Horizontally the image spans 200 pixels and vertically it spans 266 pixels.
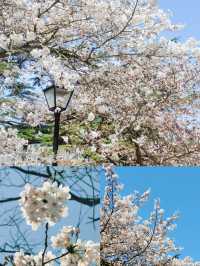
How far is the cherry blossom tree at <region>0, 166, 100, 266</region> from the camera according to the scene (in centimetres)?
279

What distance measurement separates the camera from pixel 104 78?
626cm

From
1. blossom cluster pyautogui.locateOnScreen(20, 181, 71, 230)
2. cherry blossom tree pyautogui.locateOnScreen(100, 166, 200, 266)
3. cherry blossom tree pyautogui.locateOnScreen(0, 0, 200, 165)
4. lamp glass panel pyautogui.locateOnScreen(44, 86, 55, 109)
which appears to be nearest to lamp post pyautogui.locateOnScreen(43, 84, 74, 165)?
lamp glass panel pyautogui.locateOnScreen(44, 86, 55, 109)

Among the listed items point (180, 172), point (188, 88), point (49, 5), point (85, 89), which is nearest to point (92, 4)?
point (49, 5)

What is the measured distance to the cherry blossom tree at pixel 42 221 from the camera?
110 inches

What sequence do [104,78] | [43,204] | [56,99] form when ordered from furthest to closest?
[104,78] < [56,99] < [43,204]

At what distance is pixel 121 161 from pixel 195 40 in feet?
4.32

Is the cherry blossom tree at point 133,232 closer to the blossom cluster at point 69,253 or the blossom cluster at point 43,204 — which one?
the blossom cluster at point 69,253

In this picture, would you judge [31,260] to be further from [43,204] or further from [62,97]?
[62,97]

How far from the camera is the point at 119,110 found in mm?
6273

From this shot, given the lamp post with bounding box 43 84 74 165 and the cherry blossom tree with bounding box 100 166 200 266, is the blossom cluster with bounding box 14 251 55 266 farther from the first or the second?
the lamp post with bounding box 43 84 74 165

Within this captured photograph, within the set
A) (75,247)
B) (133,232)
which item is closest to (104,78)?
(133,232)

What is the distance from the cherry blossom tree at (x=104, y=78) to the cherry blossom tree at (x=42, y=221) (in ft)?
9.32

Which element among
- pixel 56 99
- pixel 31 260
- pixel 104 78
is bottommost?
pixel 31 260

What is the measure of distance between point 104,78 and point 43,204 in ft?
11.7
